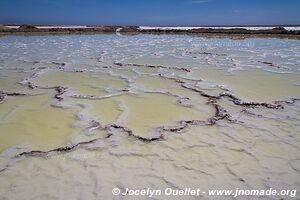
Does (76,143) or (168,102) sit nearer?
(76,143)

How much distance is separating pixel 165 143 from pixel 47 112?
2254 millimetres

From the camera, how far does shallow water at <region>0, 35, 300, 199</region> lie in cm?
283

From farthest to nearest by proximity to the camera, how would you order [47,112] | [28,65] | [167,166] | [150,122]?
[28,65] < [47,112] < [150,122] < [167,166]

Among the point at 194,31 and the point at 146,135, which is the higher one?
the point at 194,31

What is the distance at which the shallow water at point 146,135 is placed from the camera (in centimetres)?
283

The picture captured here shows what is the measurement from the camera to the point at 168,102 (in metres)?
5.25

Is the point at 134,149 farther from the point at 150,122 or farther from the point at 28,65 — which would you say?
the point at 28,65

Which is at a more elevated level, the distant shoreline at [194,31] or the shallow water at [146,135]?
the distant shoreline at [194,31]

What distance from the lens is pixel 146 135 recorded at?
3.84 m

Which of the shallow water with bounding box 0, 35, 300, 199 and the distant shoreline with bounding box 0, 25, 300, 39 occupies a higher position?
the distant shoreline with bounding box 0, 25, 300, 39

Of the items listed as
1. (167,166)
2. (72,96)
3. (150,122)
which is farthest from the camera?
(72,96)

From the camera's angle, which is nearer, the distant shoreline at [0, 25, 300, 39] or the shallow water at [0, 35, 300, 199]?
the shallow water at [0, 35, 300, 199]

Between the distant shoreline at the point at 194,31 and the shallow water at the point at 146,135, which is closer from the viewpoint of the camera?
the shallow water at the point at 146,135

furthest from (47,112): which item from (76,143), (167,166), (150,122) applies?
(167,166)
